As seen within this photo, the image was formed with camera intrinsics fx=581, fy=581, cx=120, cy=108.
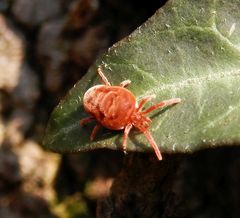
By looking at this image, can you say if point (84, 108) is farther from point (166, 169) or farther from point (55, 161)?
point (55, 161)

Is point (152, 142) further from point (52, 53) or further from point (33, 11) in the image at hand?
point (33, 11)

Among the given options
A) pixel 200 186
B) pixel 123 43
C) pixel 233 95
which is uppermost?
pixel 123 43

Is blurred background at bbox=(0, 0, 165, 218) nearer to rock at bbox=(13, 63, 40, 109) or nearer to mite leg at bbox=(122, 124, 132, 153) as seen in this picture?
rock at bbox=(13, 63, 40, 109)

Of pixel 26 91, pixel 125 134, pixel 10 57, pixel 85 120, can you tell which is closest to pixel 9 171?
pixel 26 91

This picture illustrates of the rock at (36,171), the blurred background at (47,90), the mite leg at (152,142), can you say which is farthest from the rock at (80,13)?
the mite leg at (152,142)

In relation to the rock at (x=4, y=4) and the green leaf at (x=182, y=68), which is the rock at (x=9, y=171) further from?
the green leaf at (x=182, y=68)

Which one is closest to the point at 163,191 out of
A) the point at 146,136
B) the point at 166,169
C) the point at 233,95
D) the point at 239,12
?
the point at 166,169

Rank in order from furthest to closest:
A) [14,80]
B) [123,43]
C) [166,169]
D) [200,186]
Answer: [14,80]
[200,186]
[166,169]
[123,43]

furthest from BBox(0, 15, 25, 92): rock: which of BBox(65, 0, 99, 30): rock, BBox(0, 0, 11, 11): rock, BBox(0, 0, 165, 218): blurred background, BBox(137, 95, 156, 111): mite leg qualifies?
BBox(137, 95, 156, 111): mite leg
